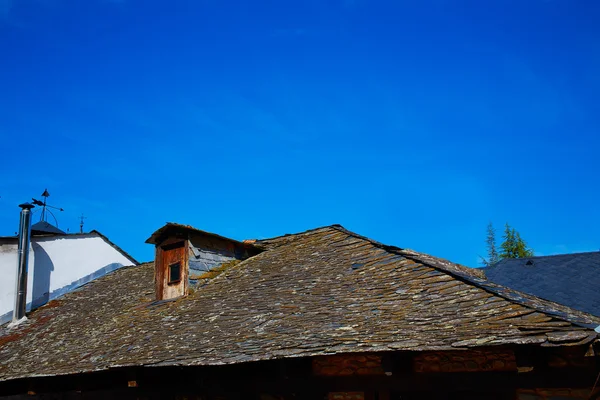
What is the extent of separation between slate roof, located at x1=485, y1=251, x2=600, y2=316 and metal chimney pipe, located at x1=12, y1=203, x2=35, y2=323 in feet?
42.8

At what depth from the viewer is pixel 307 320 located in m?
7.70

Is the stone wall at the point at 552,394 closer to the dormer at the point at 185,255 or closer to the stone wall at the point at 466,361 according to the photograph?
the stone wall at the point at 466,361

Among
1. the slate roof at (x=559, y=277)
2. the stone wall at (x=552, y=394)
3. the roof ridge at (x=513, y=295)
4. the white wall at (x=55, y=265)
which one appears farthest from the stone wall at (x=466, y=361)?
the white wall at (x=55, y=265)

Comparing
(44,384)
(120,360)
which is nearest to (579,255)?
(120,360)

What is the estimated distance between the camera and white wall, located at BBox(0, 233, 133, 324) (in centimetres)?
1538

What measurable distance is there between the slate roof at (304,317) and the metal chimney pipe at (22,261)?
2.87 feet

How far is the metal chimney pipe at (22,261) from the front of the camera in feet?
47.9

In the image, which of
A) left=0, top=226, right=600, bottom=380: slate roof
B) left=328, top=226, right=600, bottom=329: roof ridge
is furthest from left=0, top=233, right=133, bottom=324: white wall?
left=328, top=226, right=600, bottom=329: roof ridge

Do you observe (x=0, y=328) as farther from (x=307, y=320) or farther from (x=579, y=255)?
(x=579, y=255)

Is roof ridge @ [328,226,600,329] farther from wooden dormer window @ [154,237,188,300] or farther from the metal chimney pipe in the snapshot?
the metal chimney pipe

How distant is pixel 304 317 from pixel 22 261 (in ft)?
35.6

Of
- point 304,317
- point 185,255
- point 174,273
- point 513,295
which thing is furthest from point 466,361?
point 174,273

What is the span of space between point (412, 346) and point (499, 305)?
4.63ft

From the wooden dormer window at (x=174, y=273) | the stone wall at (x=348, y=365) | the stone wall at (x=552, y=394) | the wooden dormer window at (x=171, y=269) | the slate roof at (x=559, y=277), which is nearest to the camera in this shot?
the stone wall at (x=552, y=394)
